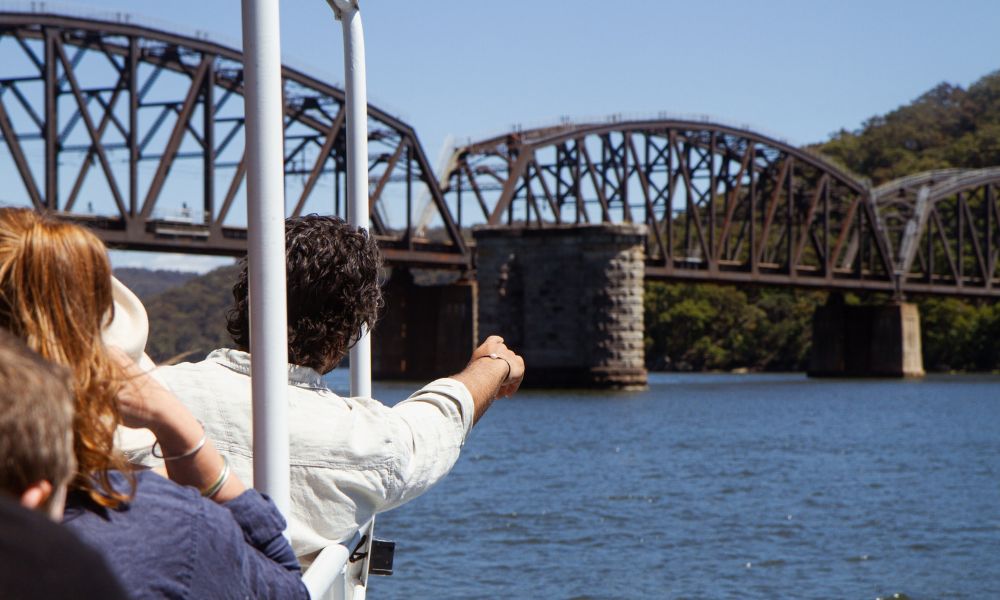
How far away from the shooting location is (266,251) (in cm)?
285

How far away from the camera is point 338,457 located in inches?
119

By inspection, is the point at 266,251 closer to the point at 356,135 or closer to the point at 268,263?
the point at 268,263

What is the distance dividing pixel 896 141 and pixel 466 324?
87.8 metres

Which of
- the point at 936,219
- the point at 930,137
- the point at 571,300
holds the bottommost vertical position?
the point at 571,300

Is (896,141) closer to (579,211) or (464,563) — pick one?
(579,211)

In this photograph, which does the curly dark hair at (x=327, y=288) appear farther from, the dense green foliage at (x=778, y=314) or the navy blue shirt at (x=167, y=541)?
the dense green foliage at (x=778, y=314)

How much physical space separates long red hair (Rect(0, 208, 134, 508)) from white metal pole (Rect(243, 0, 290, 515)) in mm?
739

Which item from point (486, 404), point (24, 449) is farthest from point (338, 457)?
point (24, 449)

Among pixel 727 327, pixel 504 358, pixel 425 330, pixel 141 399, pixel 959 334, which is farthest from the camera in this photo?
pixel 727 327

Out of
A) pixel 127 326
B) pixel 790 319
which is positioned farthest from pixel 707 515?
pixel 790 319

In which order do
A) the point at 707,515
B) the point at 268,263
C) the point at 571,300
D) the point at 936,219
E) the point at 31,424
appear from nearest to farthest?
the point at 31,424
the point at 268,263
the point at 707,515
the point at 571,300
the point at 936,219

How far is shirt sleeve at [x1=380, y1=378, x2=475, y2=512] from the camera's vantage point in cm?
306

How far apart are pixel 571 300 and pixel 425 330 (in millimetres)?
14002

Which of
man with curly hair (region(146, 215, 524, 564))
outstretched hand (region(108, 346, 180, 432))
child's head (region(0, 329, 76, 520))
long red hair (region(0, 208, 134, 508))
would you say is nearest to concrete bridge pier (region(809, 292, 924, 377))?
man with curly hair (region(146, 215, 524, 564))
